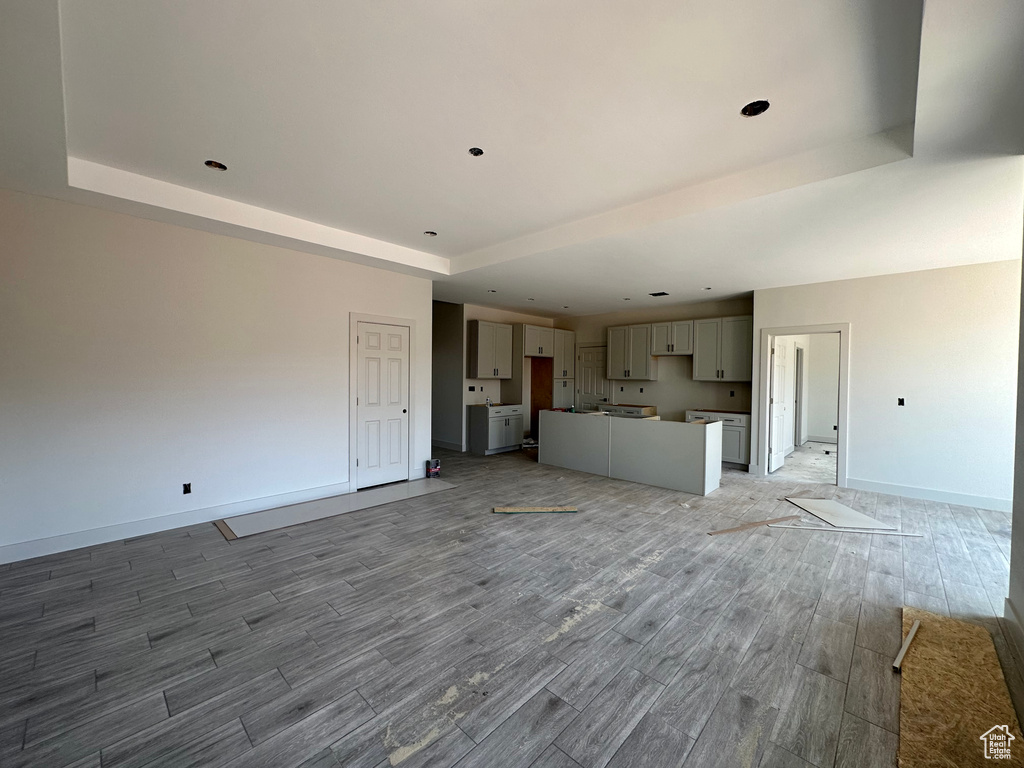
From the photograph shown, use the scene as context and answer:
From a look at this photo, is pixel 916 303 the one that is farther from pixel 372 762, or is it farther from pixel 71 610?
pixel 71 610

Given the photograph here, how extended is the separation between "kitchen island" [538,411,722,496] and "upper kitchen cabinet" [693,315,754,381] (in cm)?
191

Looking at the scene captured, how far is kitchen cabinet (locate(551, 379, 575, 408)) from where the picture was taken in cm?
884

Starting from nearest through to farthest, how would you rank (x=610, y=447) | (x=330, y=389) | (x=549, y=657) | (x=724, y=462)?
(x=549, y=657) < (x=330, y=389) < (x=610, y=447) < (x=724, y=462)

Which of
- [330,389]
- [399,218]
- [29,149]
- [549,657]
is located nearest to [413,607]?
[549,657]

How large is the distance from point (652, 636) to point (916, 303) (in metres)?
5.40

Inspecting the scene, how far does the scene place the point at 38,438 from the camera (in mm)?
3227

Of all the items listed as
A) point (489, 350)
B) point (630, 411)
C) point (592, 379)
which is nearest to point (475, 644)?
point (630, 411)

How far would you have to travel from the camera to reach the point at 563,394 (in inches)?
358

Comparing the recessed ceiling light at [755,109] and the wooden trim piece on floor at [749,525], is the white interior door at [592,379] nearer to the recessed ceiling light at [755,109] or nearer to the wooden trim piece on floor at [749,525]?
the wooden trim piece on floor at [749,525]

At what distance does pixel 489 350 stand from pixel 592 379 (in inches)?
102

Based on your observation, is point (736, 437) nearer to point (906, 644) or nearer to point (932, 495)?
point (932, 495)

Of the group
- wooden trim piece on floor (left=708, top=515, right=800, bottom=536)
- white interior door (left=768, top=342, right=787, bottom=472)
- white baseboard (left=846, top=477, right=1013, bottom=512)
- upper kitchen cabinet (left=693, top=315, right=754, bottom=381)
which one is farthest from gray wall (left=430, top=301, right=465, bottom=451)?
white baseboard (left=846, top=477, right=1013, bottom=512)

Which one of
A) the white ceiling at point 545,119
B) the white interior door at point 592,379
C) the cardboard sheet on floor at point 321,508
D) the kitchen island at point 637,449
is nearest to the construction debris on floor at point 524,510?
the cardboard sheet on floor at point 321,508

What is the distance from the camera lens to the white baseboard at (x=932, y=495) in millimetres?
4477
